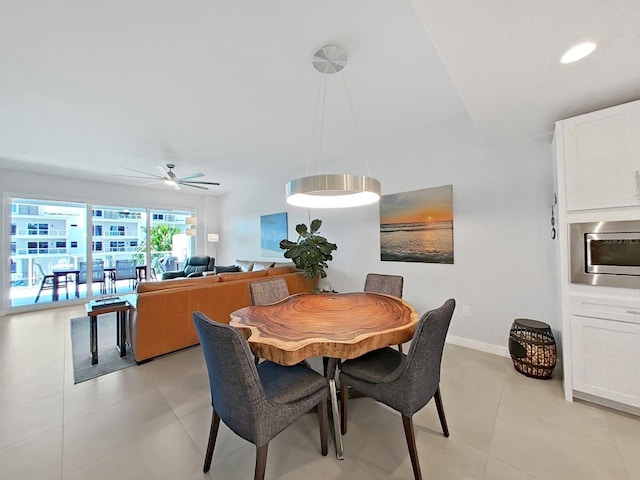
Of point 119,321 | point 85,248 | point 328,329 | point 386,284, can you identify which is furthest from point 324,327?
point 85,248

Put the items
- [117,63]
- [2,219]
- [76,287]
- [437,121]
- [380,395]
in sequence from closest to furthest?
1. [380,395]
2. [117,63]
3. [437,121]
4. [2,219]
5. [76,287]

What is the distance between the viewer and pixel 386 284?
8.98 ft

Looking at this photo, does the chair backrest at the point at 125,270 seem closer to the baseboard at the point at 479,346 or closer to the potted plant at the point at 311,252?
the potted plant at the point at 311,252

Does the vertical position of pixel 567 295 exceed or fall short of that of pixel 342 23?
it falls short

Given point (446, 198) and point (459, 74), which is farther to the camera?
point (446, 198)

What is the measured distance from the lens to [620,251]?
1.88 metres

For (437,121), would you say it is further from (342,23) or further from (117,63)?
(117,63)

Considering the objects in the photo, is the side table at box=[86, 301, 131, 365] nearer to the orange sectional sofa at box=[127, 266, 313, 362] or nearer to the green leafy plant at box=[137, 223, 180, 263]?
the orange sectional sofa at box=[127, 266, 313, 362]

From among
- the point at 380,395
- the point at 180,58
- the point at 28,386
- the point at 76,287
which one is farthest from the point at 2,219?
the point at 380,395

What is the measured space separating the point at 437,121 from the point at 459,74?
1.50m

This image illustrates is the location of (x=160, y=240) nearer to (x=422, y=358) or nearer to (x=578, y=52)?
(x=422, y=358)

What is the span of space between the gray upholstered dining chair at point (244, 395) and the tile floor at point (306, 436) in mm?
378

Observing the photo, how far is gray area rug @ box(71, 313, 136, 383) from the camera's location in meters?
2.57

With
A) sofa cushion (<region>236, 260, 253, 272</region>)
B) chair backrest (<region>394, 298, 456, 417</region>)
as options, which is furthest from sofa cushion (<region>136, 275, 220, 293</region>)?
chair backrest (<region>394, 298, 456, 417</region>)
